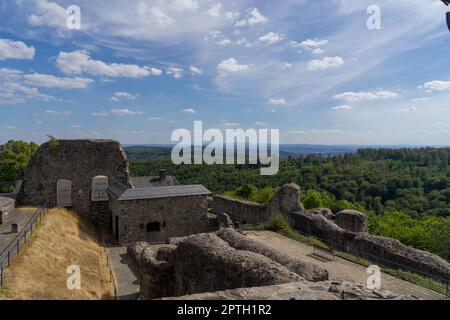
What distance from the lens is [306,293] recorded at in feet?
18.1

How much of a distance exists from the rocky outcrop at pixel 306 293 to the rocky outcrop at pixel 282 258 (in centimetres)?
246

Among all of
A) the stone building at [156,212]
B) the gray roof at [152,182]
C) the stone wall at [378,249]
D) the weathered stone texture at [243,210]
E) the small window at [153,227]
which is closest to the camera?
the stone wall at [378,249]

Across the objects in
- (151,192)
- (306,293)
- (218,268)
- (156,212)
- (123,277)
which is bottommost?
(123,277)

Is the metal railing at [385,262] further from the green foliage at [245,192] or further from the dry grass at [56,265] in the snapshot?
the green foliage at [245,192]

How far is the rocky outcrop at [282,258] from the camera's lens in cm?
843

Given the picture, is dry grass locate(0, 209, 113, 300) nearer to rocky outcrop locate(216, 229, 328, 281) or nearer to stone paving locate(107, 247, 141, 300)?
stone paving locate(107, 247, 141, 300)

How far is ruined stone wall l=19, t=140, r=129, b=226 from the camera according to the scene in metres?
21.4

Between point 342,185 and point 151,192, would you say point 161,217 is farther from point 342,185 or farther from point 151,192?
point 342,185

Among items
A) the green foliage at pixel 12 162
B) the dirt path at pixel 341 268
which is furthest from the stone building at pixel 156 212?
the green foliage at pixel 12 162

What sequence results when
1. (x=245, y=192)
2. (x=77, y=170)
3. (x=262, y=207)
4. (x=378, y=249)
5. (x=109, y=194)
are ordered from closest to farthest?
1. (x=378, y=249)
2. (x=109, y=194)
3. (x=77, y=170)
4. (x=262, y=207)
5. (x=245, y=192)

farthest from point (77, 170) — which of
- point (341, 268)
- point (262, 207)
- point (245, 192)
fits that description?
point (245, 192)

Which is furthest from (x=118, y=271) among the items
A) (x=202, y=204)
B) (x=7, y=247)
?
(x=202, y=204)

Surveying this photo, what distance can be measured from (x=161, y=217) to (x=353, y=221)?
10.2 meters
